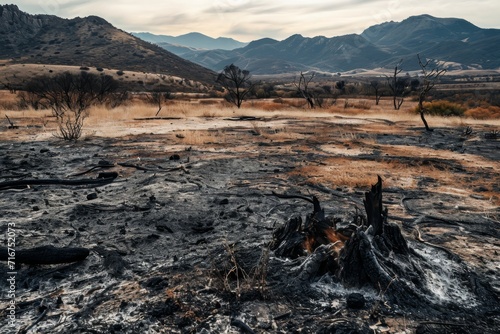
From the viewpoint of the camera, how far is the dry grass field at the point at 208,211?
3.42 metres

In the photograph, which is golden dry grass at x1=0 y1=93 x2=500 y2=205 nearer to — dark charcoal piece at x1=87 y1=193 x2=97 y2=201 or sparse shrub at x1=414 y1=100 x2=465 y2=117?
dark charcoal piece at x1=87 y1=193 x2=97 y2=201

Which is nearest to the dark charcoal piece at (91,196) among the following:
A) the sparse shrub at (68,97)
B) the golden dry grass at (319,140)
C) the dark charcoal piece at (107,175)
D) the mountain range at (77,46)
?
the dark charcoal piece at (107,175)

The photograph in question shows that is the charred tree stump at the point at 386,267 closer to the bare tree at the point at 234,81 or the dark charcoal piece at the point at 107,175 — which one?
the dark charcoal piece at the point at 107,175

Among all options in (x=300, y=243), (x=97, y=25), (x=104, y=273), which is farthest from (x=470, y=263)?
(x=97, y=25)

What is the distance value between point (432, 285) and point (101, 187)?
634cm

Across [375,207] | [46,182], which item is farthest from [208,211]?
[46,182]

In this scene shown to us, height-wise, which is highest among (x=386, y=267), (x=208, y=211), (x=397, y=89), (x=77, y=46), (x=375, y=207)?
(x=77, y=46)

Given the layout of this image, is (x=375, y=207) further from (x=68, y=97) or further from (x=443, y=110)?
(x=443, y=110)

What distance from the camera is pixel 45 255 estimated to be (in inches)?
167

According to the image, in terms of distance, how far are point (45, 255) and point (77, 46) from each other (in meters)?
110

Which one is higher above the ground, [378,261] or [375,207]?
[375,207]

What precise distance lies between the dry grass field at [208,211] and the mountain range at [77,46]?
78367 millimetres

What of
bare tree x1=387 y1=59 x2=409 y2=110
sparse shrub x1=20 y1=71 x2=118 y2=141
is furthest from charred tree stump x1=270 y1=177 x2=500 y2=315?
bare tree x1=387 y1=59 x2=409 y2=110

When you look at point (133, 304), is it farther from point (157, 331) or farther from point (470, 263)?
point (470, 263)
